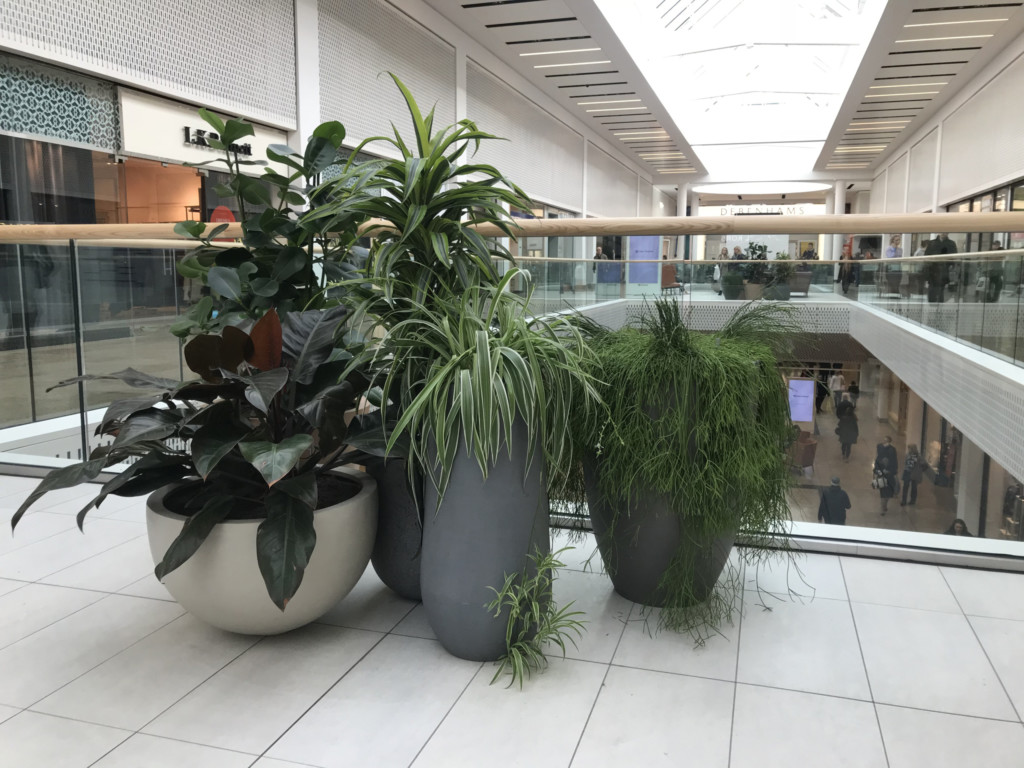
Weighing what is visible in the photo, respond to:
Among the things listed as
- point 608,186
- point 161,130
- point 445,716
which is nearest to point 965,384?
point 445,716

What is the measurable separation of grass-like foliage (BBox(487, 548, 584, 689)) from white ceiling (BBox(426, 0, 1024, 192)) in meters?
9.82

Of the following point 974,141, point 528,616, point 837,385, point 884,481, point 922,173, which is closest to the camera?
point 528,616

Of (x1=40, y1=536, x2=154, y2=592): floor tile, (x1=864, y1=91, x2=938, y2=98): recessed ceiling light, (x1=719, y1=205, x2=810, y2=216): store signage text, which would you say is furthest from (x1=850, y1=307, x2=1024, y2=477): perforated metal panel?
(x1=719, y1=205, x2=810, y2=216): store signage text

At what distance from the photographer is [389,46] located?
31.7ft

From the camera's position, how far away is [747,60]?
632 inches

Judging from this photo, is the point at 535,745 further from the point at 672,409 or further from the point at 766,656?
the point at 672,409

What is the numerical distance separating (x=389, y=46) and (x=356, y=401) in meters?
8.49

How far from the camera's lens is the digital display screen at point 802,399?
2527mm

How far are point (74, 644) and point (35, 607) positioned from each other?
34 cm

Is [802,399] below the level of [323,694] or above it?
above

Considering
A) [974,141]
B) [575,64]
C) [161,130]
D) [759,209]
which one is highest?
[575,64]

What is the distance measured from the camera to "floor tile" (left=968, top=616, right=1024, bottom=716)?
1.99m

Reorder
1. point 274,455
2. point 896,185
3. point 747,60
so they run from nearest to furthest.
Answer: point 274,455
point 747,60
point 896,185

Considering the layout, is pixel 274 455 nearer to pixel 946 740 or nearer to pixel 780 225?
pixel 946 740
